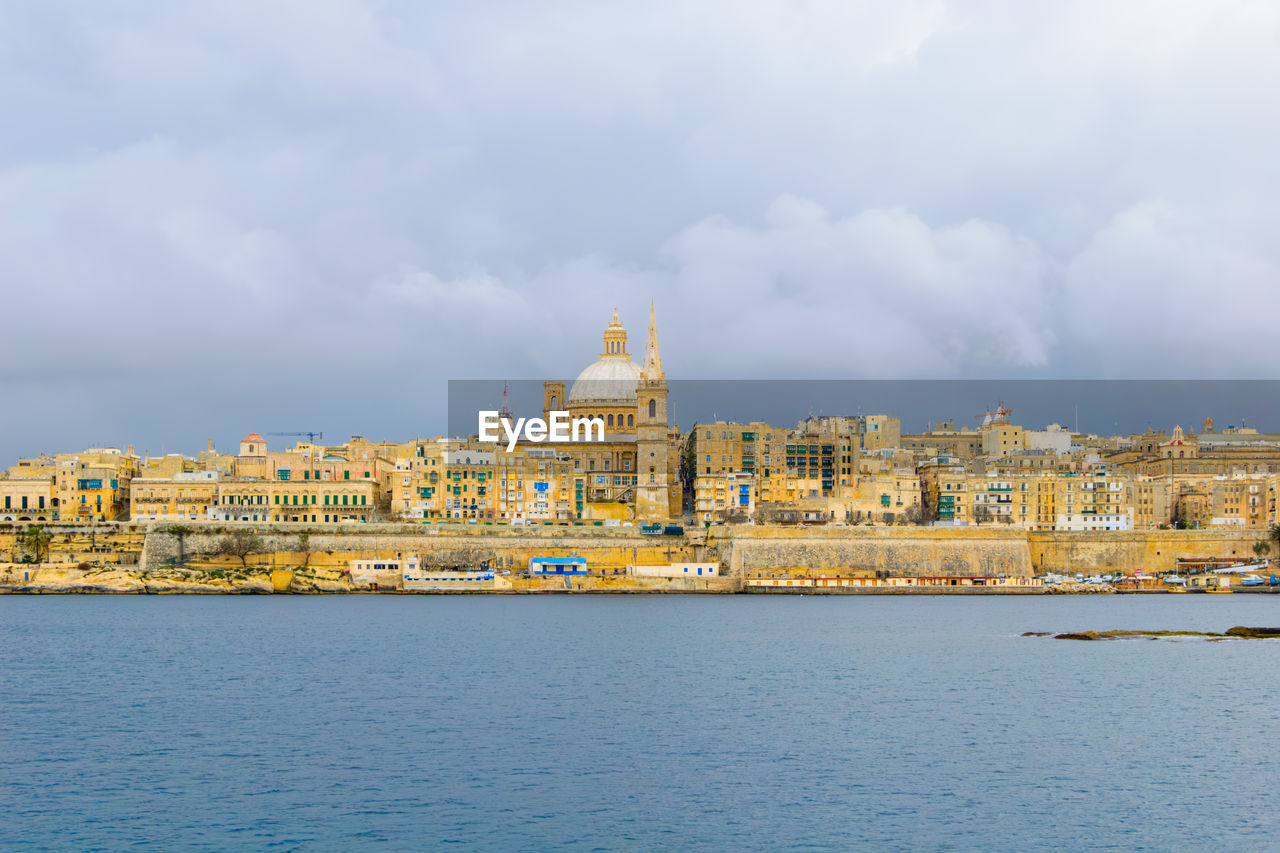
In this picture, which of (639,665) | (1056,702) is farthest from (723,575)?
(1056,702)

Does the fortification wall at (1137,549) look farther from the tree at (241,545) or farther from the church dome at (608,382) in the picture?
the tree at (241,545)

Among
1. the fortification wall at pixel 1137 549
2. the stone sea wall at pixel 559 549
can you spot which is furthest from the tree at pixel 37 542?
the fortification wall at pixel 1137 549

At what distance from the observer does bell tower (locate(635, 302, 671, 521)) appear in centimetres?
8681

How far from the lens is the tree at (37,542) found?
7856 centimetres

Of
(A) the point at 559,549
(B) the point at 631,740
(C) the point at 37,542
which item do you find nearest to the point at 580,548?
(A) the point at 559,549

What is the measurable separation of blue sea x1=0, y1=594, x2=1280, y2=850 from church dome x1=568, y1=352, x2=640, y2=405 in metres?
43.3

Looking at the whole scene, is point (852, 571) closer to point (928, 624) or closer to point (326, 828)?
point (928, 624)

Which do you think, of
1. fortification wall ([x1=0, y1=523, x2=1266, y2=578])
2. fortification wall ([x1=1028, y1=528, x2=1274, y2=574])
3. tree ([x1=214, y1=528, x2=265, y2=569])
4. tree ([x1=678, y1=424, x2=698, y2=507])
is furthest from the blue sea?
tree ([x1=678, y1=424, x2=698, y2=507])

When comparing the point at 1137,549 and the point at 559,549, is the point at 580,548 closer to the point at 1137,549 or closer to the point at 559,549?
the point at 559,549

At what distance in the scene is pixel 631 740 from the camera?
1203 inches

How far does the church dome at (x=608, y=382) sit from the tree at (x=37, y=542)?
101 feet

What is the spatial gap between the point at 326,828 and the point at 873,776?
9.17 meters

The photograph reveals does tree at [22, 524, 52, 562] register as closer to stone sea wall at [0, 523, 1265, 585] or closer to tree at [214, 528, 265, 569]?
stone sea wall at [0, 523, 1265, 585]

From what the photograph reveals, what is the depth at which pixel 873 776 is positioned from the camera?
27438 millimetres
